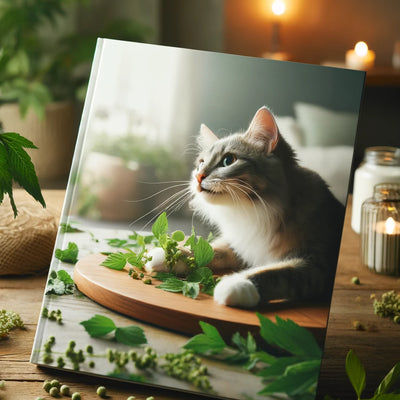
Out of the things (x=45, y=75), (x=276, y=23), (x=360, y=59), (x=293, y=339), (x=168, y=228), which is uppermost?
(x=276, y=23)

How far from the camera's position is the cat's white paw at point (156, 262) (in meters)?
0.79

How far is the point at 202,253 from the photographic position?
773mm

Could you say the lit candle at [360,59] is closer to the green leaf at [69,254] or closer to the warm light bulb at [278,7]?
the warm light bulb at [278,7]

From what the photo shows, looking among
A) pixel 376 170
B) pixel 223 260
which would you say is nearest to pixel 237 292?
pixel 223 260

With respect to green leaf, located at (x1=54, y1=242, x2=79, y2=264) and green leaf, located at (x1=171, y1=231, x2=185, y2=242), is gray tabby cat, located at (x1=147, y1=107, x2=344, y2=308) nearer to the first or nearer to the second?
green leaf, located at (x1=171, y1=231, x2=185, y2=242)

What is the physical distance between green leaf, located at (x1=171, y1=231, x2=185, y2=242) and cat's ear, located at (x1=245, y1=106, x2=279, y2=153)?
0.53 feet

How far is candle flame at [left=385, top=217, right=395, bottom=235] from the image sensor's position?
1.11 m

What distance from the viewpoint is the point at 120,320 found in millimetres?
754

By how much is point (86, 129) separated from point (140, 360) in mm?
336

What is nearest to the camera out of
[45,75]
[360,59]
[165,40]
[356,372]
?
[356,372]

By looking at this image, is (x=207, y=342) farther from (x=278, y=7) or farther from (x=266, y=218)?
(x=278, y=7)

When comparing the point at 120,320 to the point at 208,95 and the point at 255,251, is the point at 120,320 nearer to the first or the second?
the point at 255,251

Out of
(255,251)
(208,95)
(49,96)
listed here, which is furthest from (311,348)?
(49,96)

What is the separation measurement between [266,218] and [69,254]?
0.94 feet
